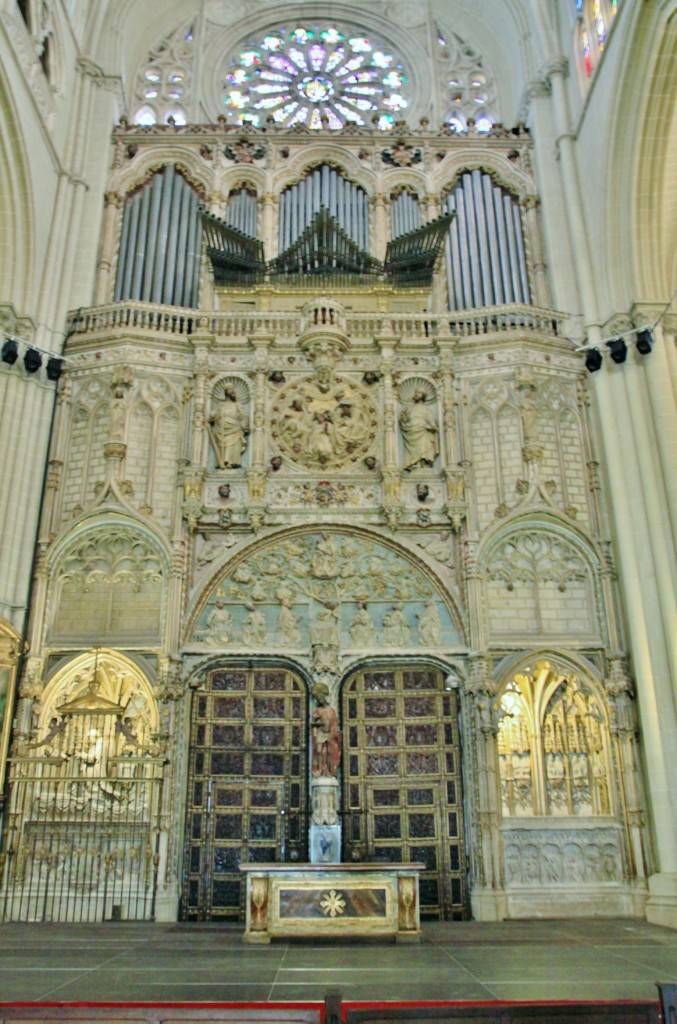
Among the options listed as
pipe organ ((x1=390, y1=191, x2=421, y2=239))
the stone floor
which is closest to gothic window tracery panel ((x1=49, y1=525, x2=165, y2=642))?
the stone floor

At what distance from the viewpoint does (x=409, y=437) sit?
52.0 feet

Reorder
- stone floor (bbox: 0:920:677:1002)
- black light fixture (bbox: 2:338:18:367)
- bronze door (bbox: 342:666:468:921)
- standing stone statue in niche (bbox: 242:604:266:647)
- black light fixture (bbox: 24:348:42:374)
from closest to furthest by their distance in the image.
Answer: stone floor (bbox: 0:920:677:1002)
bronze door (bbox: 342:666:468:921)
standing stone statue in niche (bbox: 242:604:266:647)
black light fixture (bbox: 2:338:18:367)
black light fixture (bbox: 24:348:42:374)

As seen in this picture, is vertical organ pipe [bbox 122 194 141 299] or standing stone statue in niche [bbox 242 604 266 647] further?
vertical organ pipe [bbox 122 194 141 299]

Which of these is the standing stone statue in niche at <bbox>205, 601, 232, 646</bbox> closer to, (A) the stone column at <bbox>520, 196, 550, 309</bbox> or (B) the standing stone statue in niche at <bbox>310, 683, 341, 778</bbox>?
(B) the standing stone statue in niche at <bbox>310, 683, 341, 778</bbox>

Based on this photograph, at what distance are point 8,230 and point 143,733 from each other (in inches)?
371

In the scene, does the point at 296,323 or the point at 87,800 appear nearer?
the point at 87,800

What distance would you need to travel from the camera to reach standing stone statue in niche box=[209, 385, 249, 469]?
1561 cm

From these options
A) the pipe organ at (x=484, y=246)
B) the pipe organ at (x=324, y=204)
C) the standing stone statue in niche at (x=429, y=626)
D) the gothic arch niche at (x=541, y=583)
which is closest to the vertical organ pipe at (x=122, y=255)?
the pipe organ at (x=324, y=204)

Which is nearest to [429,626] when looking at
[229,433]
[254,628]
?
[254,628]

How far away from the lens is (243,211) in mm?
18797

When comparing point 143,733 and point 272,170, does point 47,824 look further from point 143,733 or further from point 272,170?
point 272,170

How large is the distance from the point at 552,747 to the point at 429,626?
289cm

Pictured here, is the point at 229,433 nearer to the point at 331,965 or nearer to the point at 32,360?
the point at 32,360

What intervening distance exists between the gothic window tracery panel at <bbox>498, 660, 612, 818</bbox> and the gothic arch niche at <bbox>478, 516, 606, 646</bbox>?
30.3 inches
